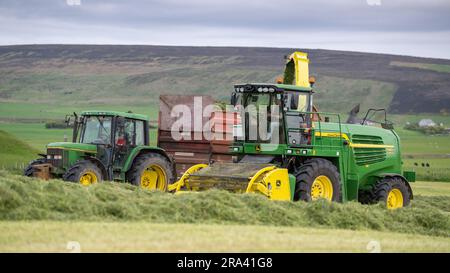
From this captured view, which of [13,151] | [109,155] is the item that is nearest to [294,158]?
[109,155]

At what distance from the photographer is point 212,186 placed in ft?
62.4

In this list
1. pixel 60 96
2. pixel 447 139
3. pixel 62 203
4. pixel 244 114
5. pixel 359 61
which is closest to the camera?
pixel 62 203

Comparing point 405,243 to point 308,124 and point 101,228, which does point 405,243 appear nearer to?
point 101,228

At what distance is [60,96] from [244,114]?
4853 inches

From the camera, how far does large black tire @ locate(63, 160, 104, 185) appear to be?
20172 millimetres

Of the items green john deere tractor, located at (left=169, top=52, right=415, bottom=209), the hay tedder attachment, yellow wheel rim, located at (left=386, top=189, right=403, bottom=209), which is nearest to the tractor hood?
green john deere tractor, located at (left=169, top=52, right=415, bottom=209)

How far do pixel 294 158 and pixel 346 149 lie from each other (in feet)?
5.15

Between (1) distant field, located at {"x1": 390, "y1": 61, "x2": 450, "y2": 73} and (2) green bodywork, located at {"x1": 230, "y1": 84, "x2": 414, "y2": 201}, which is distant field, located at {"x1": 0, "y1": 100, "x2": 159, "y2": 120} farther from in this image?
(2) green bodywork, located at {"x1": 230, "y1": 84, "x2": 414, "y2": 201}

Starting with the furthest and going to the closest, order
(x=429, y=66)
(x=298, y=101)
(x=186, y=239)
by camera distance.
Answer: (x=429, y=66) < (x=298, y=101) < (x=186, y=239)

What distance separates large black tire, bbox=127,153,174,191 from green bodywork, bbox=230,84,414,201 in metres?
2.84

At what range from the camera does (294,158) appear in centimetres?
1997

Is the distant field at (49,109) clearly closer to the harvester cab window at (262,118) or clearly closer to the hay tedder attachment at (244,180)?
the harvester cab window at (262,118)

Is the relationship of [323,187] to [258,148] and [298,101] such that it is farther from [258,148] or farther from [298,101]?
[298,101]
